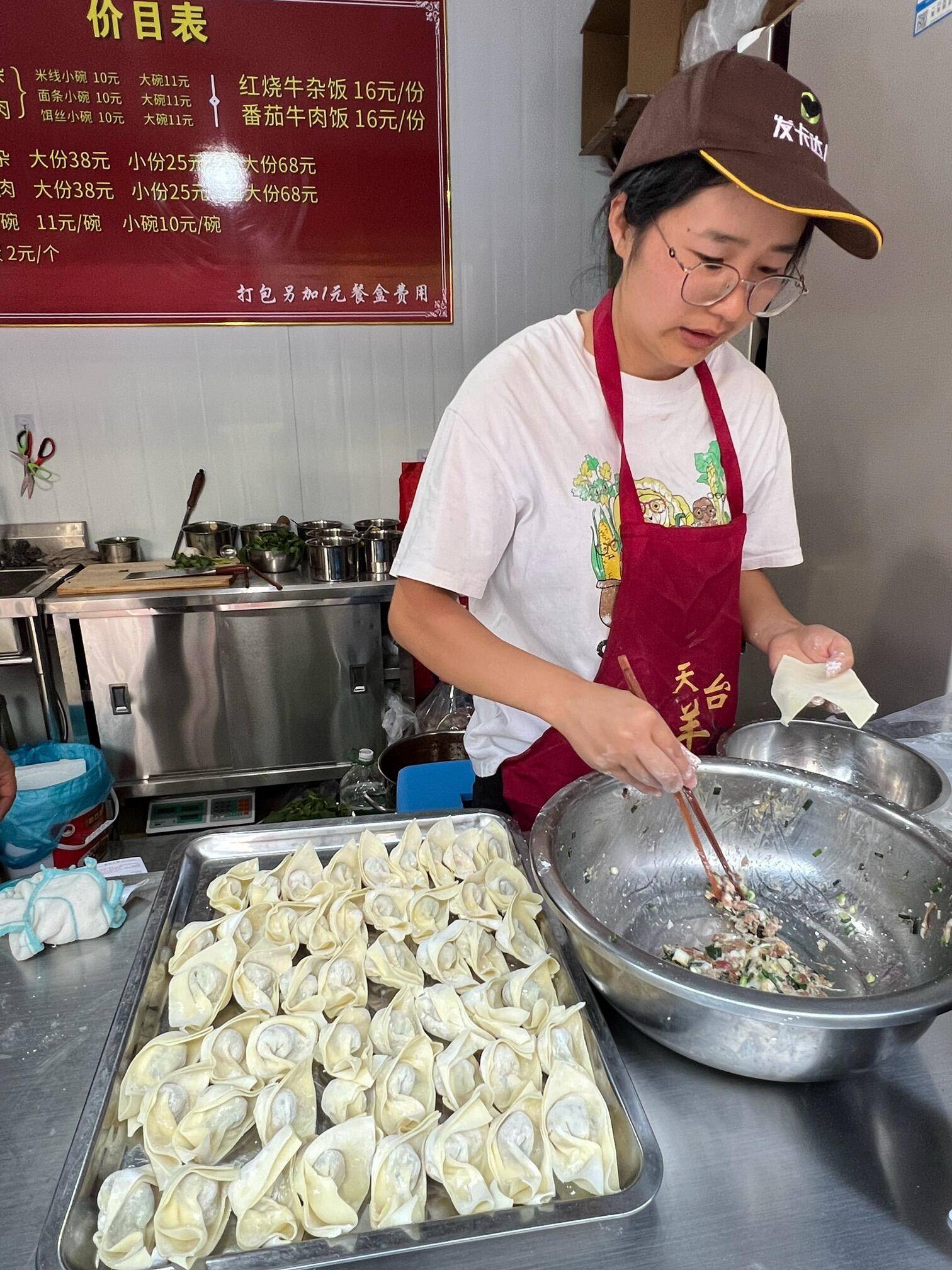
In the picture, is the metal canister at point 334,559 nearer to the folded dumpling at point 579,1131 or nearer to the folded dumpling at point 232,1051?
the folded dumpling at point 232,1051

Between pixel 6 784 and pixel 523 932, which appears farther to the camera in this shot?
pixel 6 784

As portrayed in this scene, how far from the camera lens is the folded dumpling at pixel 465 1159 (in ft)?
2.27

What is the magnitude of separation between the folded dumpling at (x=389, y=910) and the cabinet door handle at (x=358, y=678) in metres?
2.31

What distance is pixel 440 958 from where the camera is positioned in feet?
3.18

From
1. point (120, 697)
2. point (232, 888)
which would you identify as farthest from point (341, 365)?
point (232, 888)

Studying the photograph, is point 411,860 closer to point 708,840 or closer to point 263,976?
point 263,976

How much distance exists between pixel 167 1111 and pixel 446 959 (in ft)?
1.12

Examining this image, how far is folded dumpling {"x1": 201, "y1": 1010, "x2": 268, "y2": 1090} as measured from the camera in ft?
2.67

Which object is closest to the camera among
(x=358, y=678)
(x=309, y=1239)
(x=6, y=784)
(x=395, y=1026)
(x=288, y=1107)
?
(x=309, y=1239)

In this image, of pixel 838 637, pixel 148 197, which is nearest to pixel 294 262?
pixel 148 197

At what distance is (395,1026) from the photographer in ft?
2.89

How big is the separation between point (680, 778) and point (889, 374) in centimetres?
137

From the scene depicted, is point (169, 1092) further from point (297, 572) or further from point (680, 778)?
point (297, 572)

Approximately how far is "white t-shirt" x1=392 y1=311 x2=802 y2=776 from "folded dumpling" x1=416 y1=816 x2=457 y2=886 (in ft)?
0.83
